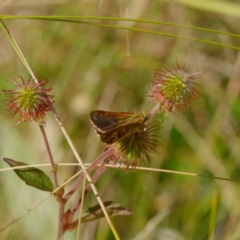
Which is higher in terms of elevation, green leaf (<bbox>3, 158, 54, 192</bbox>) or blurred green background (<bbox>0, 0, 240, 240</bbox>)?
blurred green background (<bbox>0, 0, 240, 240</bbox>)

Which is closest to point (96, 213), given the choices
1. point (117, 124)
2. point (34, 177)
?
point (34, 177)

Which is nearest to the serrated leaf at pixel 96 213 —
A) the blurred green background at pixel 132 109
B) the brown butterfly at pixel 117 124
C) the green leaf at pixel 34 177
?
the green leaf at pixel 34 177

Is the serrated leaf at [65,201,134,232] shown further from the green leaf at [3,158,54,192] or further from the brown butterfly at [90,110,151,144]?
the brown butterfly at [90,110,151,144]

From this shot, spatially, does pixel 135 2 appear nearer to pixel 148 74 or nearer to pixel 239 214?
pixel 148 74

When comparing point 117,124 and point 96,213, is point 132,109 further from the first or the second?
point 117,124

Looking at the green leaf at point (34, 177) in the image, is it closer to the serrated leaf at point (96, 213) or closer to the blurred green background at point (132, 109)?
the serrated leaf at point (96, 213)

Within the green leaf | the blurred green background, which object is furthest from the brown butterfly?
the blurred green background
